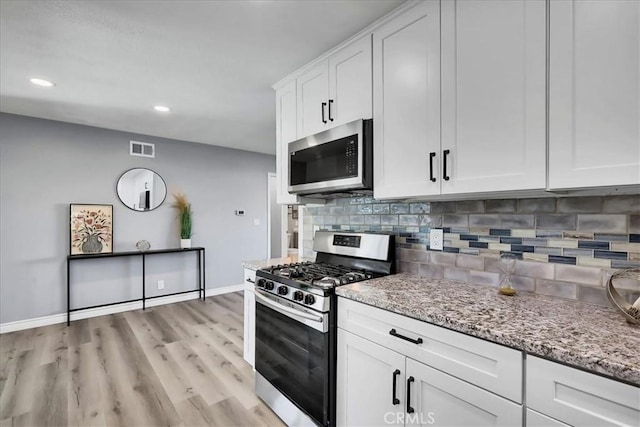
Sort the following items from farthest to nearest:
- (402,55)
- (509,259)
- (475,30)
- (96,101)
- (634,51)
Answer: (96,101) < (402,55) < (509,259) < (475,30) < (634,51)

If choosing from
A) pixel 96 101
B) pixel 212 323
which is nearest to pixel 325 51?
pixel 96 101

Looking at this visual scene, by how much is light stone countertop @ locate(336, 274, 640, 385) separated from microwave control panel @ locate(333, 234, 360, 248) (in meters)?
0.53

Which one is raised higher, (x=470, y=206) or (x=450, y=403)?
(x=470, y=206)

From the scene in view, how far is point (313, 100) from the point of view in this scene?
2.18 meters

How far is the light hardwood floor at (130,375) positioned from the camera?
1.95 meters

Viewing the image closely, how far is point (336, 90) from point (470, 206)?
1104 millimetres

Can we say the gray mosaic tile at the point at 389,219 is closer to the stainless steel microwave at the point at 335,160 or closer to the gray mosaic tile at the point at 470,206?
the stainless steel microwave at the point at 335,160

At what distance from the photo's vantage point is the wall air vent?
4.09 m

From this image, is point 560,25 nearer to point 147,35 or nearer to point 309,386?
point 309,386

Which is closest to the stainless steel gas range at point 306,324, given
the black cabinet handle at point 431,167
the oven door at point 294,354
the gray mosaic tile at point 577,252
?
the oven door at point 294,354

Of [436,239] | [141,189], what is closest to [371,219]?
[436,239]

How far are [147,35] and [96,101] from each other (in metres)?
1.51

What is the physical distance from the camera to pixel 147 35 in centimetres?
186

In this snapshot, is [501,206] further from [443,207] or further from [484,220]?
[443,207]
